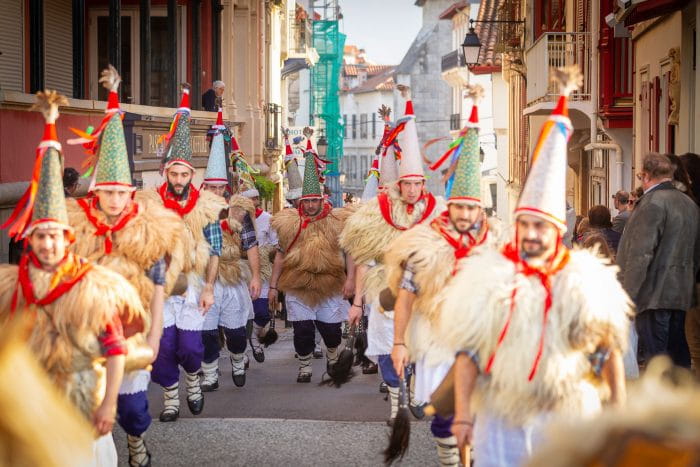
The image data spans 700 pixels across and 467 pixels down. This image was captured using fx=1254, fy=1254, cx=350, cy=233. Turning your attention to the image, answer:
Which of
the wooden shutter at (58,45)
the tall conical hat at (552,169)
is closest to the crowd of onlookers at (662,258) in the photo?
the tall conical hat at (552,169)

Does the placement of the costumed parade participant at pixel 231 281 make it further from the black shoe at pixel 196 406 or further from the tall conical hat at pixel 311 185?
the black shoe at pixel 196 406

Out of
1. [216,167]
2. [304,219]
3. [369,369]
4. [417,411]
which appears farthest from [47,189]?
[369,369]

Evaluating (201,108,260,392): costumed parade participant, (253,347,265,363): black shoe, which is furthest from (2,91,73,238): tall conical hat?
(253,347,265,363): black shoe

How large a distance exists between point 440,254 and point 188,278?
2880mm

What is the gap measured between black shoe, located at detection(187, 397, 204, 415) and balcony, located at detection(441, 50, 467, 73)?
47565 millimetres

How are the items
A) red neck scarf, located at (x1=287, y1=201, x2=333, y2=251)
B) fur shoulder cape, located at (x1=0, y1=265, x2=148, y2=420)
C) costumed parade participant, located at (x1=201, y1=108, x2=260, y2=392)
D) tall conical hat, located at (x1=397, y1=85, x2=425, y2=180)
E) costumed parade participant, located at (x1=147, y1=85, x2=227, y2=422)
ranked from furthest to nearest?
red neck scarf, located at (x1=287, y1=201, x2=333, y2=251) < costumed parade participant, located at (x1=201, y1=108, x2=260, y2=392) < costumed parade participant, located at (x1=147, y1=85, x2=227, y2=422) < tall conical hat, located at (x1=397, y1=85, x2=425, y2=180) < fur shoulder cape, located at (x1=0, y1=265, x2=148, y2=420)

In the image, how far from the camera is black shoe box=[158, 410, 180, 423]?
9.65m

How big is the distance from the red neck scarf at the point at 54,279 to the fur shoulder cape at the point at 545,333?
182cm

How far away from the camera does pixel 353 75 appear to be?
323 ft

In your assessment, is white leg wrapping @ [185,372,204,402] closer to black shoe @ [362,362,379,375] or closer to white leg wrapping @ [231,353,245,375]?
white leg wrapping @ [231,353,245,375]

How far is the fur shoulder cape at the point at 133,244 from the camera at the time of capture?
738 centimetres

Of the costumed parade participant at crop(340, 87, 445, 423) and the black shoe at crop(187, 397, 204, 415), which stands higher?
the costumed parade participant at crop(340, 87, 445, 423)

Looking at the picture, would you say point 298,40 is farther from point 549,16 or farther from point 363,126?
point 363,126

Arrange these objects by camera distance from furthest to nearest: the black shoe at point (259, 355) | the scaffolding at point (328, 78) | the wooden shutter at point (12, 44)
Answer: the scaffolding at point (328, 78)
the wooden shutter at point (12, 44)
the black shoe at point (259, 355)
